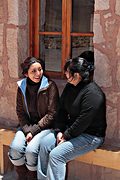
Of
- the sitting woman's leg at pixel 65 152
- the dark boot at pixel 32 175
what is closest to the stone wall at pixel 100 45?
the sitting woman's leg at pixel 65 152

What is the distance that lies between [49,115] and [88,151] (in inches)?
21.7

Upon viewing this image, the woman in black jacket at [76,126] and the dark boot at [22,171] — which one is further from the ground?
the woman in black jacket at [76,126]

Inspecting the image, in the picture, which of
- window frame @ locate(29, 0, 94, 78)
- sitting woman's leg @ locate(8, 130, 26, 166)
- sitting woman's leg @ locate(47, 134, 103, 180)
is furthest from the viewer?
window frame @ locate(29, 0, 94, 78)

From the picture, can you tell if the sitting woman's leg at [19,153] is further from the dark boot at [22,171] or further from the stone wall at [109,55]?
the stone wall at [109,55]

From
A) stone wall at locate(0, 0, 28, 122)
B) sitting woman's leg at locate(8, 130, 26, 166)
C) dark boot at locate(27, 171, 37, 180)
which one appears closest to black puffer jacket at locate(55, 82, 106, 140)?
sitting woman's leg at locate(8, 130, 26, 166)

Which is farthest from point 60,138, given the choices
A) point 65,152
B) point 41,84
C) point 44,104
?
point 41,84

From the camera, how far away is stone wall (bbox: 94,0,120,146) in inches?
133

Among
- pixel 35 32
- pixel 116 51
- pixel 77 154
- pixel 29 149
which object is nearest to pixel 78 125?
pixel 77 154

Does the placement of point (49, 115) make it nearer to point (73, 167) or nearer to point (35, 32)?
point (73, 167)

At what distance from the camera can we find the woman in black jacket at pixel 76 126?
324 centimetres

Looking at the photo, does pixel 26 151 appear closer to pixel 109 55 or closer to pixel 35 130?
pixel 35 130

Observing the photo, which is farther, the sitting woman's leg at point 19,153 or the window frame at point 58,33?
the window frame at point 58,33

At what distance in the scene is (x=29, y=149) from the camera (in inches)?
134

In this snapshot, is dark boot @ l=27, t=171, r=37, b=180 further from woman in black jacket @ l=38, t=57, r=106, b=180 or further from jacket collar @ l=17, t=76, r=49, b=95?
jacket collar @ l=17, t=76, r=49, b=95
